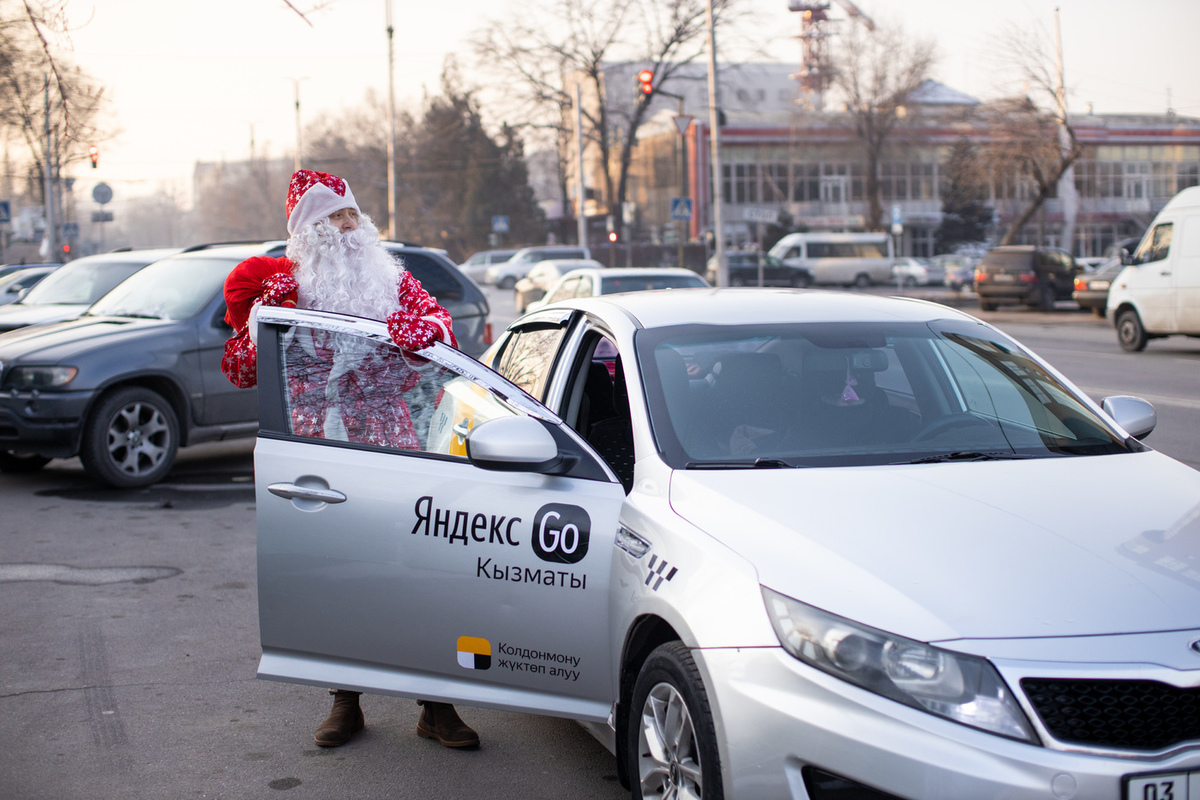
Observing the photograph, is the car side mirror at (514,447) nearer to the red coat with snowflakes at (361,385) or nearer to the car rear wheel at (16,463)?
the red coat with snowflakes at (361,385)

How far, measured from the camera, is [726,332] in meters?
3.70

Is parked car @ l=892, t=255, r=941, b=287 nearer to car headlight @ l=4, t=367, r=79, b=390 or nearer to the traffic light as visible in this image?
Result: the traffic light

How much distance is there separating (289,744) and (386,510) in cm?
109

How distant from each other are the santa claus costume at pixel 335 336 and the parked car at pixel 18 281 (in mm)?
14873

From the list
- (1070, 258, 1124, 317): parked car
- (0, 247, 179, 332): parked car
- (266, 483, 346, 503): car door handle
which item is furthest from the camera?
(1070, 258, 1124, 317): parked car

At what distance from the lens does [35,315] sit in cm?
1089

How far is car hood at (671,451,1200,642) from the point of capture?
2377mm

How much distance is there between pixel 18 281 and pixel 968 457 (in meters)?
17.8

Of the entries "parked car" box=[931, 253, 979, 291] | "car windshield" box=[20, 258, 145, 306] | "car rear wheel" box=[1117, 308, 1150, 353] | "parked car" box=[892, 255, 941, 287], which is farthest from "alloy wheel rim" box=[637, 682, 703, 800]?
"parked car" box=[892, 255, 941, 287]

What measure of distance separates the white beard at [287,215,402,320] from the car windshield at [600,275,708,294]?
1004cm

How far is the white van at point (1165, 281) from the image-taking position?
652 inches

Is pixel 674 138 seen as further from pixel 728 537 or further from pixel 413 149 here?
pixel 728 537

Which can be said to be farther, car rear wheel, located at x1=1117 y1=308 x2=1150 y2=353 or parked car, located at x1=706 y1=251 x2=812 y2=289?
parked car, located at x1=706 y1=251 x2=812 y2=289

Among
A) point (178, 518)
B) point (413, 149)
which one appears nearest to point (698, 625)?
point (178, 518)
